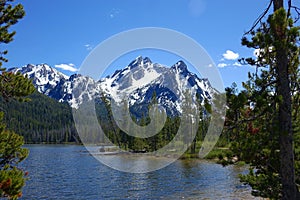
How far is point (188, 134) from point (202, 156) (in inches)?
513

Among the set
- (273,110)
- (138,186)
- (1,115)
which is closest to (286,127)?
(273,110)

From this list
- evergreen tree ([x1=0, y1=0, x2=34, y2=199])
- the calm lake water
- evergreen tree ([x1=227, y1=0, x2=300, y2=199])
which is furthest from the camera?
the calm lake water

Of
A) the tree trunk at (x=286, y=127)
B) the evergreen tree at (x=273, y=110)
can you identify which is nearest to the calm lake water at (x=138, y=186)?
the evergreen tree at (x=273, y=110)

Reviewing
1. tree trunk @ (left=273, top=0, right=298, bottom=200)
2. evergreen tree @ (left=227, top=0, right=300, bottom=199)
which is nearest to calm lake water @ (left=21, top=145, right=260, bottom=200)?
evergreen tree @ (left=227, top=0, right=300, bottom=199)

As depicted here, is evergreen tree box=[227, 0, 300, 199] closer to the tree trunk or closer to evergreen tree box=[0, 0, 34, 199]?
the tree trunk

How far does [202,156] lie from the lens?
62.5 m

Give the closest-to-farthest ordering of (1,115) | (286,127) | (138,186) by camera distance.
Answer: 1. (286,127)
2. (1,115)
3. (138,186)

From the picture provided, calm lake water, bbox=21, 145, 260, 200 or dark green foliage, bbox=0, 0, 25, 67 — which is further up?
Result: dark green foliage, bbox=0, 0, 25, 67

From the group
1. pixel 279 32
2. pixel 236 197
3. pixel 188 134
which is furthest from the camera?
pixel 188 134

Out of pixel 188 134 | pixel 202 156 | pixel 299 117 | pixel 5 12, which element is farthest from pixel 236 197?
pixel 188 134

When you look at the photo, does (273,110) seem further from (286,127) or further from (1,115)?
(1,115)

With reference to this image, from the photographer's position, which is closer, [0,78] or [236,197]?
[0,78]

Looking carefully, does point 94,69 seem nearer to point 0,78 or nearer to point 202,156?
point 0,78

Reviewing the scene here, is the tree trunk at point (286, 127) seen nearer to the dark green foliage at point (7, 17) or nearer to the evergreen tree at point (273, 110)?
the evergreen tree at point (273, 110)
